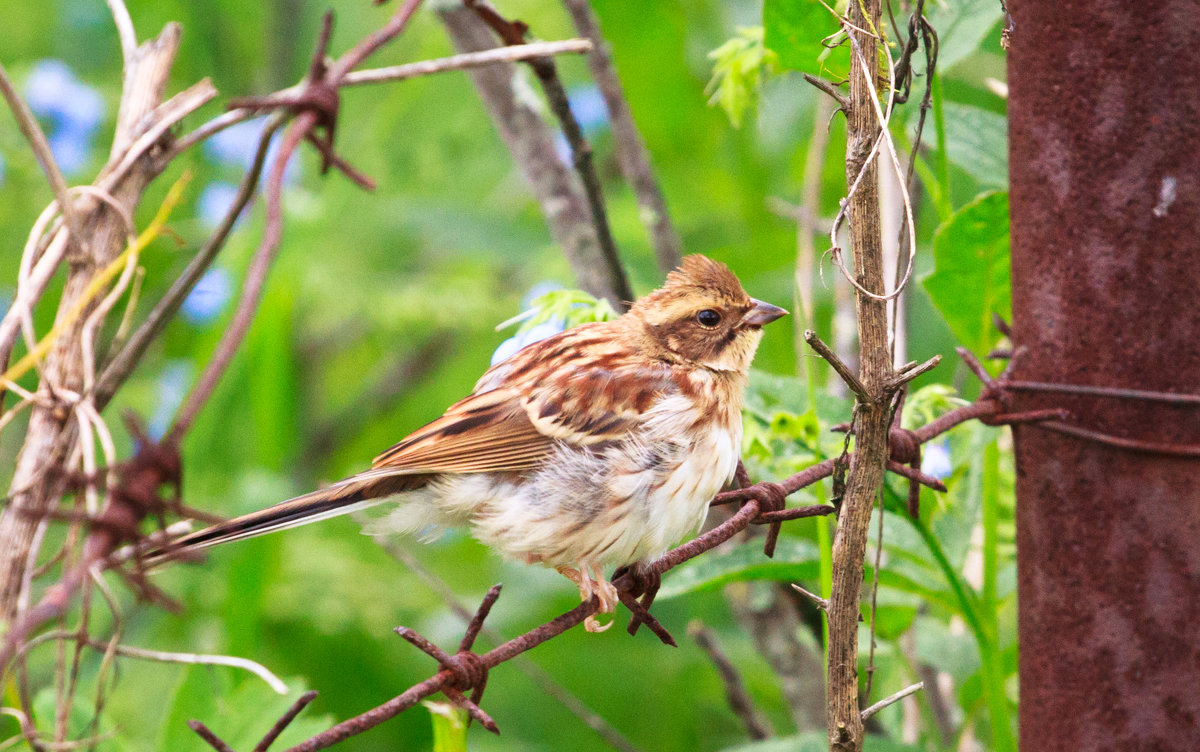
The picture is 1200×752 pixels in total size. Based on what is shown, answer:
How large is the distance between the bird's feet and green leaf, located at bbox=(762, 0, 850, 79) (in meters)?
1.10

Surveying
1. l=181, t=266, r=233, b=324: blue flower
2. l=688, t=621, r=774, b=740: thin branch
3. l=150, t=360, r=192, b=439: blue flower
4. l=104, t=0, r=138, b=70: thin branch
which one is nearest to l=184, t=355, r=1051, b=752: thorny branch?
l=688, t=621, r=774, b=740: thin branch

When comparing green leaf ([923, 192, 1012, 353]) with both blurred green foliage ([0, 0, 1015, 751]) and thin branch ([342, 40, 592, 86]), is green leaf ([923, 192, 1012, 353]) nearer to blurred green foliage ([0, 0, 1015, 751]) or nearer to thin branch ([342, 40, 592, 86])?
blurred green foliage ([0, 0, 1015, 751])

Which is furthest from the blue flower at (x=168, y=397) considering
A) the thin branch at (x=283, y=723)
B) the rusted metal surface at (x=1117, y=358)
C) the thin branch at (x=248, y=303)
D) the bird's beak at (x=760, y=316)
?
the rusted metal surface at (x=1117, y=358)

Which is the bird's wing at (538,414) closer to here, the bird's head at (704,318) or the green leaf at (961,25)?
the bird's head at (704,318)

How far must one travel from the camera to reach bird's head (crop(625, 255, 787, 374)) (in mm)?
2691

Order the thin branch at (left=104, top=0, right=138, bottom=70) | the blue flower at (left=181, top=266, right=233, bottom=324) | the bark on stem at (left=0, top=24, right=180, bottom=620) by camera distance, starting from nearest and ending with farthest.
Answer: the bark on stem at (left=0, top=24, right=180, bottom=620), the thin branch at (left=104, top=0, right=138, bottom=70), the blue flower at (left=181, top=266, right=233, bottom=324)

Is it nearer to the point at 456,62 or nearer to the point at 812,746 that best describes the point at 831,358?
the point at 456,62

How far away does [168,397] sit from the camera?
4.45 m

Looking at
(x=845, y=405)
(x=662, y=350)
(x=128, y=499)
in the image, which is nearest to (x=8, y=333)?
(x=128, y=499)

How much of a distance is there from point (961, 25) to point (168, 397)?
10.6 ft

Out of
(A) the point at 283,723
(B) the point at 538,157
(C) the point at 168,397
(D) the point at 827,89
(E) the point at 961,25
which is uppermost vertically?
(E) the point at 961,25

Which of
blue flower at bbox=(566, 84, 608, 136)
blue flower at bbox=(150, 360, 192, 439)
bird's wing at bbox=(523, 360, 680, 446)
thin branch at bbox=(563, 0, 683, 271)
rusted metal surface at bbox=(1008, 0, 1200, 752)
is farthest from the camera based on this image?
blue flower at bbox=(566, 84, 608, 136)

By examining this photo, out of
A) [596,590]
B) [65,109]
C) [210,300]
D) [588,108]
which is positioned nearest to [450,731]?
[596,590]

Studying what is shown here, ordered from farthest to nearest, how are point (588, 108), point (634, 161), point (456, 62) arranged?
point (588, 108), point (634, 161), point (456, 62)
